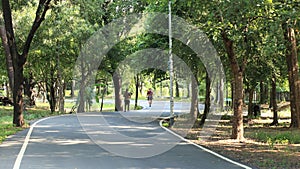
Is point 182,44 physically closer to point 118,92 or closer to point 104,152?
point 104,152

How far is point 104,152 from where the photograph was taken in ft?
39.9

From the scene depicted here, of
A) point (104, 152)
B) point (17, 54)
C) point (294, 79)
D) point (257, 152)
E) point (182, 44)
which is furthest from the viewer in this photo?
point (182, 44)

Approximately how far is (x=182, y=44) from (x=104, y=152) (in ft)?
35.6

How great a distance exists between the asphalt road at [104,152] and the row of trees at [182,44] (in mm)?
3476

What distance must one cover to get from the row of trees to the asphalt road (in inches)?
137

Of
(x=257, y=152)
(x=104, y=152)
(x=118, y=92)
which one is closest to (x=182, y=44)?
(x=257, y=152)

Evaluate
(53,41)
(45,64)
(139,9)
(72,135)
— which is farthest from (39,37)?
(72,135)

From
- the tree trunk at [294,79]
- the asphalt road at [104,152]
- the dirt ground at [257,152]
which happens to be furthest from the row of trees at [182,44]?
the asphalt road at [104,152]

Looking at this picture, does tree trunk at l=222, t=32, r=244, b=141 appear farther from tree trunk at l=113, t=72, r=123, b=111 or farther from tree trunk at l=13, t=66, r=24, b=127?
tree trunk at l=113, t=72, r=123, b=111

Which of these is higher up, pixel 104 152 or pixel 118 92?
pixel 118 92

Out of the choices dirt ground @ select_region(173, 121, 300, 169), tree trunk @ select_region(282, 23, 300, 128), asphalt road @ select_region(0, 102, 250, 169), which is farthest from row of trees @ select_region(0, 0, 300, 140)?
asphalt road @ select_region(0, 102, 250, 169)

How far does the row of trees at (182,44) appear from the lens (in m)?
12.5

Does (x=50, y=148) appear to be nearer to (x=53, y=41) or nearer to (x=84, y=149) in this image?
(x=84, y=149)

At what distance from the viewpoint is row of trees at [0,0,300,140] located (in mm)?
12477
